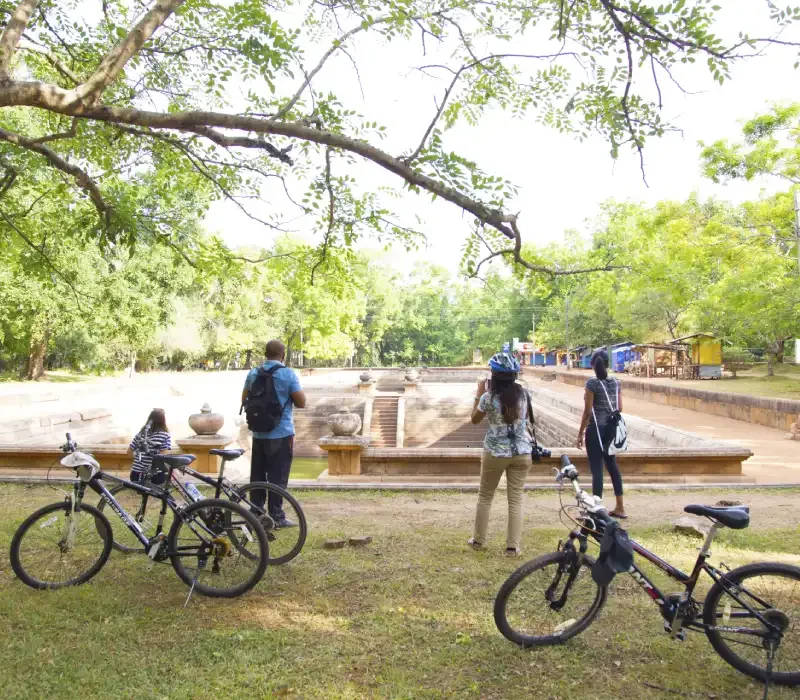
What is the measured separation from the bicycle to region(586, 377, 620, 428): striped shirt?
3528 mm

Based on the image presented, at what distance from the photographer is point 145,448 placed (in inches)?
217

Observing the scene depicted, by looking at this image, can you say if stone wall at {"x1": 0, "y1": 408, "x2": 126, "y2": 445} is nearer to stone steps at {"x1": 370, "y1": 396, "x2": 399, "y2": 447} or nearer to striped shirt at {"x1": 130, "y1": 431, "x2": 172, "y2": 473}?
striped shirt at {"x1": 130, "y1": 431, "x2": 172, "y2": 473}

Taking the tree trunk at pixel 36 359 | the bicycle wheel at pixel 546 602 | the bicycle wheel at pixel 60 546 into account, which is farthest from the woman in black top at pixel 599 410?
the tree trunk at pixel 36 359

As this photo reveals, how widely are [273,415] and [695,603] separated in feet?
10.9

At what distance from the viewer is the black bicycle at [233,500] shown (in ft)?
13.9

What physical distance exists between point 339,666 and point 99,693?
1103 mm

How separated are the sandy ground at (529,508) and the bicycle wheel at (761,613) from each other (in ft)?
9.59

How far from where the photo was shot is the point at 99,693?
2.89m

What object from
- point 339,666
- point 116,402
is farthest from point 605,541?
point 116,402

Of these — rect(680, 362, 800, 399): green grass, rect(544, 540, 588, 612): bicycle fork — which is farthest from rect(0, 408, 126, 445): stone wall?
rect(680, 362, 800, 399): green grass

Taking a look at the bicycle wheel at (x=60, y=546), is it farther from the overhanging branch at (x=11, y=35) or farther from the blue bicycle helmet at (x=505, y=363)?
the blue bicycle helmet at (x=505, y=363)

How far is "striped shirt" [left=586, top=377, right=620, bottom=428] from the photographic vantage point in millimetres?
6039

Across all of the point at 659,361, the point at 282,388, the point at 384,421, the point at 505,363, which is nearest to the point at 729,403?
the point at 384,421

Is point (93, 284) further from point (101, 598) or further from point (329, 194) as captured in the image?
point (101, 598)
